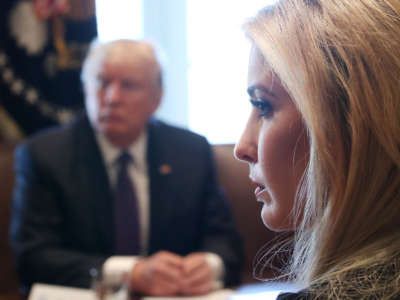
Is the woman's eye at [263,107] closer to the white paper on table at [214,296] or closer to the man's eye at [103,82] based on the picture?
the white paper on table at [214,296]

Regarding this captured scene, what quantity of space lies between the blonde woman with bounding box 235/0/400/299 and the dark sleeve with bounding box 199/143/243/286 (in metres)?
0.98

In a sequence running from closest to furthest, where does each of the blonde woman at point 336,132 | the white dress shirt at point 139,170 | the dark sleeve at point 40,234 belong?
the blonde woman at point 336,132 < the dark sleeve at point 40,234 < the white dress shirt at point 139,170

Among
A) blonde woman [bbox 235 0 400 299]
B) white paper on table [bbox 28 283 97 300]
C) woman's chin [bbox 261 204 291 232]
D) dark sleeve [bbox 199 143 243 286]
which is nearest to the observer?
blonde woman [bbox 235 0 400 299]

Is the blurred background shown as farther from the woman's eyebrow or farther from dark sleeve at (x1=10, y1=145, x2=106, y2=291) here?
the woman's eyebrow

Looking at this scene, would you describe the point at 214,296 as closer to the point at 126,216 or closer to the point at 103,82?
the point at 126,216

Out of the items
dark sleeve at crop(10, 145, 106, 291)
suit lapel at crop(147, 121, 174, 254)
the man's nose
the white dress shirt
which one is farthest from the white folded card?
the man's nose

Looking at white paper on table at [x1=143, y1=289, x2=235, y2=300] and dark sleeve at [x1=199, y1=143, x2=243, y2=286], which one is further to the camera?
dark sleeve at [x1=199, y1=143, x2=243, y2=286]

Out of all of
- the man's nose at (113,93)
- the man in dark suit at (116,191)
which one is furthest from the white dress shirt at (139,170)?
the man's nose at (113,93)

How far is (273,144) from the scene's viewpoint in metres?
0.63

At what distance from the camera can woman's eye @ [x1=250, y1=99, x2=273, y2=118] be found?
2.09 ft

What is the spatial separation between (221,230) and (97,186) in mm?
460

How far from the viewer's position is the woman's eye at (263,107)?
64cm

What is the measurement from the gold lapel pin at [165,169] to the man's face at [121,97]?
0.15m

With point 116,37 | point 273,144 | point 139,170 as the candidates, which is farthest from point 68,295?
point 116,37
